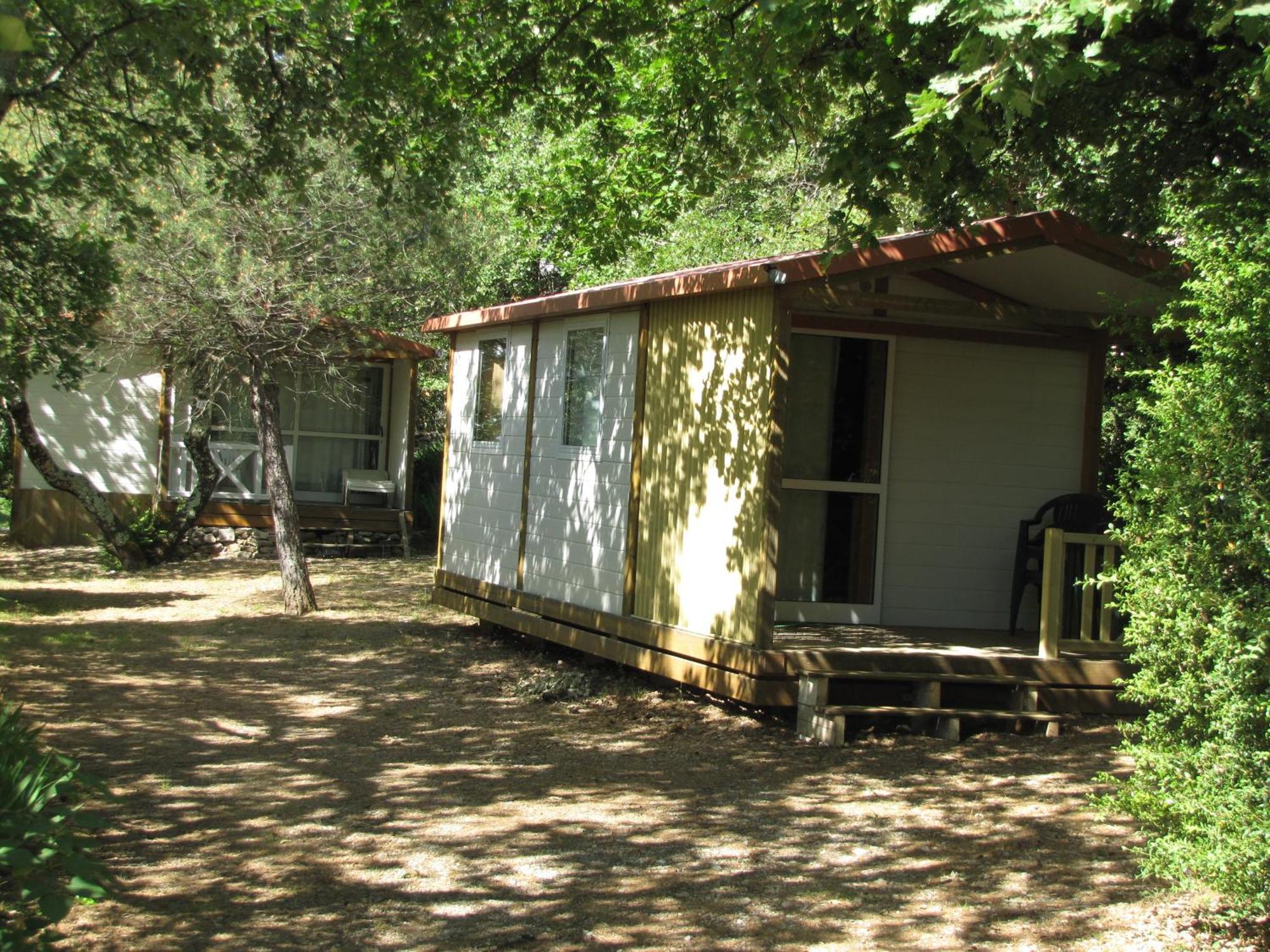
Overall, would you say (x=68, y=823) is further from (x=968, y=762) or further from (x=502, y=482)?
(x=502, y=482)

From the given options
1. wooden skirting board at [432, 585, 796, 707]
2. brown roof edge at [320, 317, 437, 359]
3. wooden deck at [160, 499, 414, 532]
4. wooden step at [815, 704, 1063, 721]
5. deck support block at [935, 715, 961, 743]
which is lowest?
deck support block at [935, 715, 961, 743]

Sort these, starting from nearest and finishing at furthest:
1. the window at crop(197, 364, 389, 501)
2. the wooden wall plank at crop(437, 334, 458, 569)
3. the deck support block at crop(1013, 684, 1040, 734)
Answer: the deck support block at crop(1013, 684, 1040, 734), the wooden wall plank at crop(437, 334, 458, 569), the window at crop(197, 364, 389, 501)

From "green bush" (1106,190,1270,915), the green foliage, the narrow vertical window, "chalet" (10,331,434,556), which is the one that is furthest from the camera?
"chalet" (10,331,434,556)

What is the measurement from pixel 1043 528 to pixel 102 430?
14916 mm

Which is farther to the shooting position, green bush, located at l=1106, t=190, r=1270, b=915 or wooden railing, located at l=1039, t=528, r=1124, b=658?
wooden railing, located at l=1039, t=528, r=1124, b=658

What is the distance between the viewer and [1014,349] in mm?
9539

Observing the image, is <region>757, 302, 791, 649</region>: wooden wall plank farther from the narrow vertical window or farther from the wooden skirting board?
the narrow vertical window

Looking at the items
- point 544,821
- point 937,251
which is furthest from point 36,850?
point 937,251

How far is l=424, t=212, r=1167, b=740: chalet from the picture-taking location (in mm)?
7867

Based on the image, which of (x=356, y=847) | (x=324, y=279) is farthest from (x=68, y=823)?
(x=324, y=279)

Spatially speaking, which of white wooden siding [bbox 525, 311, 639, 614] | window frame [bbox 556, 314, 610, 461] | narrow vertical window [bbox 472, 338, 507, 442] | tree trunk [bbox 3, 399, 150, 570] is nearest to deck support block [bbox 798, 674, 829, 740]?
white wooden siding [bbox 525, 311, 639, 614]

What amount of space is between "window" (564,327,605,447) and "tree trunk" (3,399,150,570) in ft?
23.8

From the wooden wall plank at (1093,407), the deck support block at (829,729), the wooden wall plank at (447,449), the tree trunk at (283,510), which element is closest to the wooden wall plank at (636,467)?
the deck support block at (829,729)

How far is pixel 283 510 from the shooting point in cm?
1366
